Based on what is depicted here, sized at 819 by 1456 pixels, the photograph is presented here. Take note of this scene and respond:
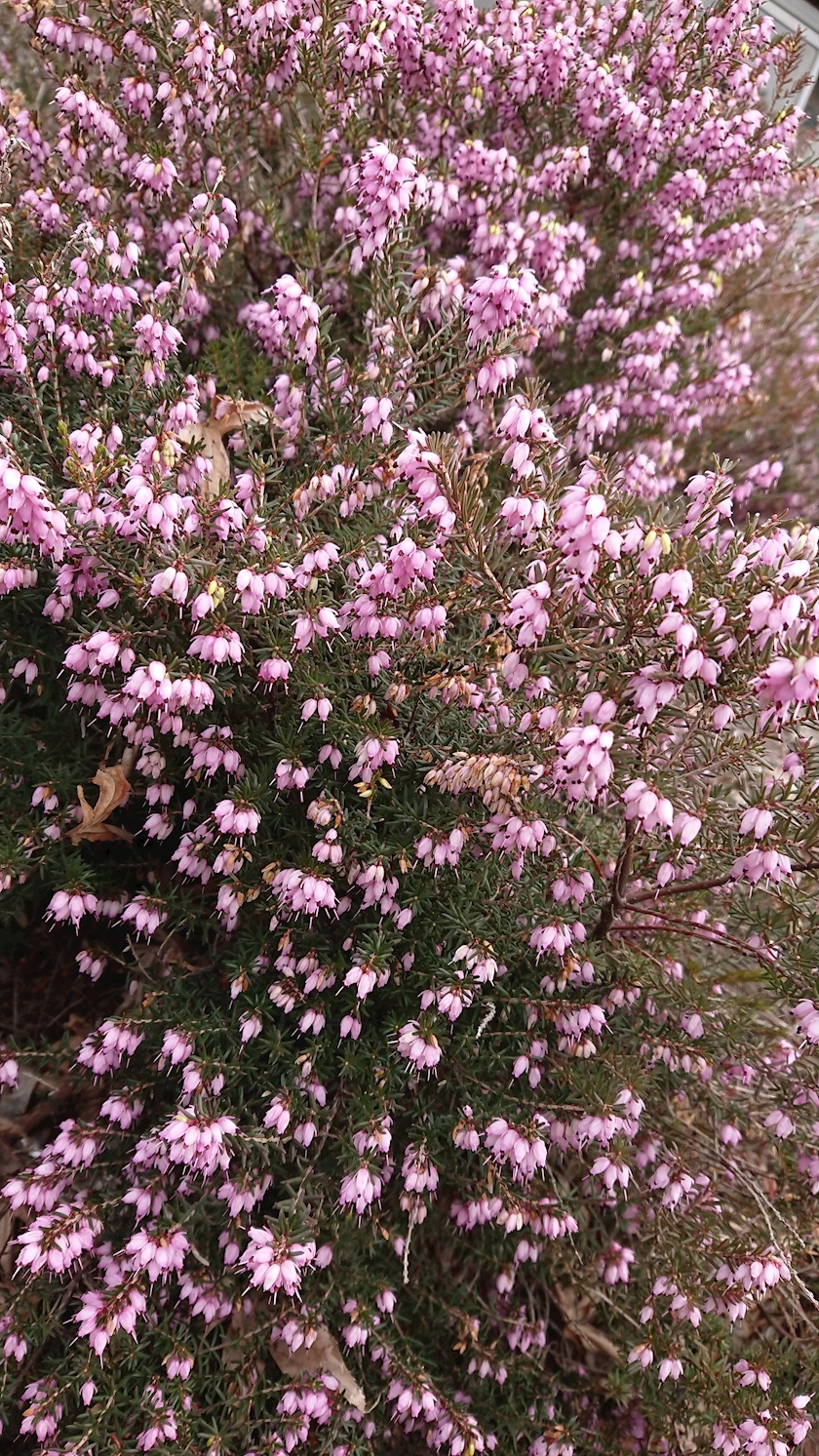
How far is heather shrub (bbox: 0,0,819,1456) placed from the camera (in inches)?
98.7

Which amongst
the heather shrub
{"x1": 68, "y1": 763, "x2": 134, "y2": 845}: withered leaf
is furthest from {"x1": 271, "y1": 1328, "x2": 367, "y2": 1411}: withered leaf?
{"x1": 68, "y1": 763, "x2": 134, "y2": 845}: withered leaf

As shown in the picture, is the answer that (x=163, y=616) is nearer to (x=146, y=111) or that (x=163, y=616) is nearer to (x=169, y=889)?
(x=169, y=889)

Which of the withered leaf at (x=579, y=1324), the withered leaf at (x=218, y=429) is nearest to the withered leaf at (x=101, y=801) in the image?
the withered leaf at (x=218, y=429)

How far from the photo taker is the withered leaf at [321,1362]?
2938 mm

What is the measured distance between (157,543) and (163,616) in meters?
0.29

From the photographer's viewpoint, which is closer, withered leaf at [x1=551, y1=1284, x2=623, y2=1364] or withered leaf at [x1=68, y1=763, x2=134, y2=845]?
withered leaf at [x1=68, y1=763, x2=134, y2=845]

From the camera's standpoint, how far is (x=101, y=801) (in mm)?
3064

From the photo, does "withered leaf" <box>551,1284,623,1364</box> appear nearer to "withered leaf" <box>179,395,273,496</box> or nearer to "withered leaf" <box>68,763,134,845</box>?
"withered leaf" <box>68,763,134,845</box>

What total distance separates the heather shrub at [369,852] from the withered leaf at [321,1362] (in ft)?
0.06

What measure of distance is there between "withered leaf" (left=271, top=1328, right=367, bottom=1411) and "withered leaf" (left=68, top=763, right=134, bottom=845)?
177cm

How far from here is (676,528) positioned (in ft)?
7.99

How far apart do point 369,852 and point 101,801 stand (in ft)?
3.00

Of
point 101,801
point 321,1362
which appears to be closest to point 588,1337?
point 321,1362

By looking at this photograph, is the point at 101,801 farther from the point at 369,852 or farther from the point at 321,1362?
the point at 321,1362
